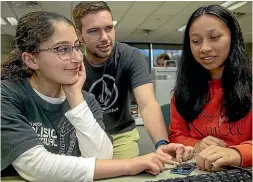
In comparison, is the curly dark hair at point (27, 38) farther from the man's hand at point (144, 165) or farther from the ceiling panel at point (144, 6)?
the ceiling panel at point (144, 6)

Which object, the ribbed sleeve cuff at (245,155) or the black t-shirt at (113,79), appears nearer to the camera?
the ribbed sleeve cuff at (245,155)

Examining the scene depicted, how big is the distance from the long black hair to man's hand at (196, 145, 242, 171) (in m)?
0.25

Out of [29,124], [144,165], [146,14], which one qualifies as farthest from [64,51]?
[146,14]

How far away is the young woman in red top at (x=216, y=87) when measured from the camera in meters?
1.04

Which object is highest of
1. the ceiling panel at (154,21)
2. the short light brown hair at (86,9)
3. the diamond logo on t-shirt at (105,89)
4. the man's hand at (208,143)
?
the ceiling panel at (154,21)

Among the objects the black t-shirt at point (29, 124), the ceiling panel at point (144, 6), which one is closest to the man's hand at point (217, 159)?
the black t-shirt at point (29, 124)

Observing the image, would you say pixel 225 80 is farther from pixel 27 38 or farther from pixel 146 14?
pixel 146 14

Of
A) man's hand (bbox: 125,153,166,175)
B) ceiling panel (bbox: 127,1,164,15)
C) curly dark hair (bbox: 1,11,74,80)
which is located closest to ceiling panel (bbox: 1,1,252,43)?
ceiling panel (bbox: 127,1,164,15)

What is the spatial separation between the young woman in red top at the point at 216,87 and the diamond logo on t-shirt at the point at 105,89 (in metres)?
0.44

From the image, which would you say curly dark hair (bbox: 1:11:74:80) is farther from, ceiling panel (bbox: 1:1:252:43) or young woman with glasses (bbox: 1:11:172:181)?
ceiling panel (bbox: 1:1:252:43)

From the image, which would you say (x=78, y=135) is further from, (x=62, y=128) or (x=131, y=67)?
(x=131, y=67)

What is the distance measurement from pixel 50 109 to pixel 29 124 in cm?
10

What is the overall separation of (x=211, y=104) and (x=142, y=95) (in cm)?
37

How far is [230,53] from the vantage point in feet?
3.54
